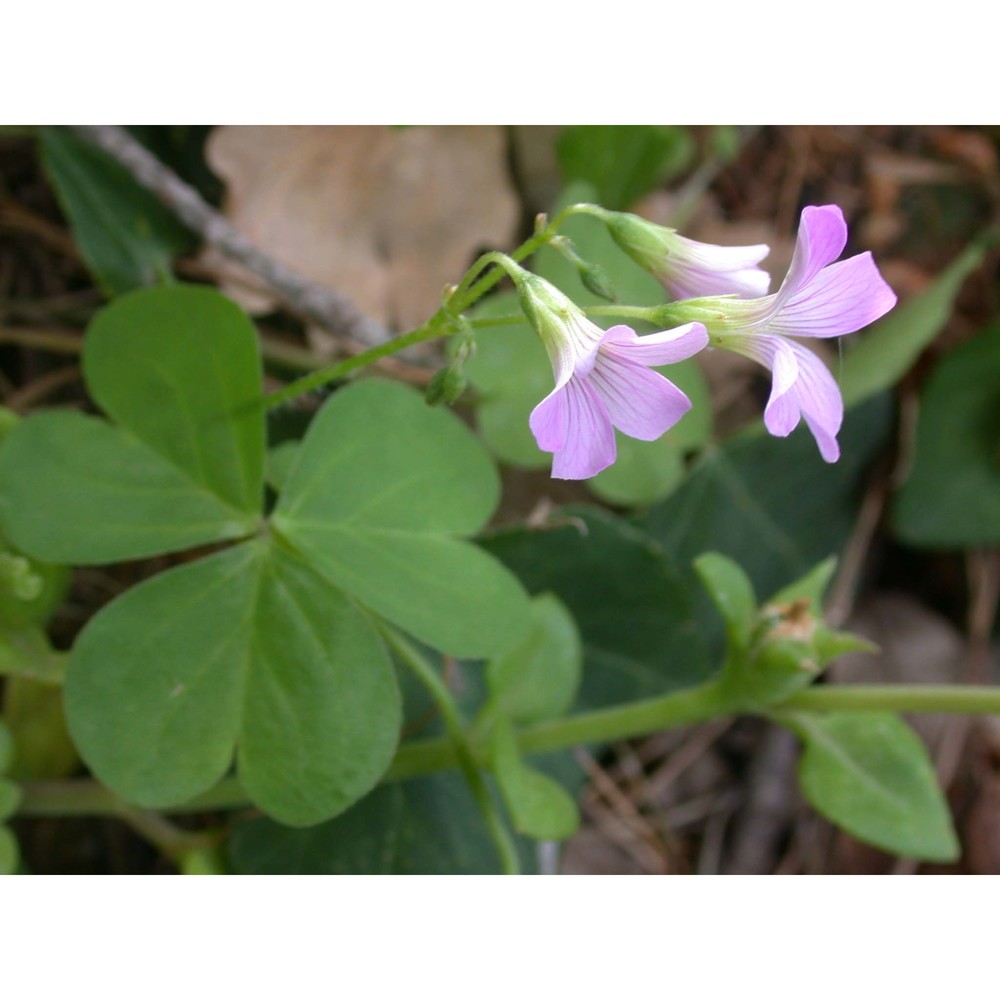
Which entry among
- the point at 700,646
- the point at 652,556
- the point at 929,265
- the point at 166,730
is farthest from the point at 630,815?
the point at 929,265

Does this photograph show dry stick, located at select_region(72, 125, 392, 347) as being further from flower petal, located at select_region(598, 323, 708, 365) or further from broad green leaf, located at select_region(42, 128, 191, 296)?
flower petal, located at select_region(598, 323, 708, 365)

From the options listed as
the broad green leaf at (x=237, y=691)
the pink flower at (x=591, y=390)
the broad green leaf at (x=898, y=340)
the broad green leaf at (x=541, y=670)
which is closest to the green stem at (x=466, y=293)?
the pink flower at (x=591, y=390)

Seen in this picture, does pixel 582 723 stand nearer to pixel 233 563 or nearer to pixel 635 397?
pixel 233 563

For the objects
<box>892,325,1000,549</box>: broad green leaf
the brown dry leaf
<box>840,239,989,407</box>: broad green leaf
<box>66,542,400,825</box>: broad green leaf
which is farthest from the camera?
<box>892,325,1000,549</box>: broad green leaf

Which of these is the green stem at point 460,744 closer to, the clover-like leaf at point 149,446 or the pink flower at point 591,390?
the clover-like leaf at point 149,446

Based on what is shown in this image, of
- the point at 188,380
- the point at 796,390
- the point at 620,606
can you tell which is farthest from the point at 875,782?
the point at 188,380

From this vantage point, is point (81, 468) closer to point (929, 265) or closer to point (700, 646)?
point (700, 646)

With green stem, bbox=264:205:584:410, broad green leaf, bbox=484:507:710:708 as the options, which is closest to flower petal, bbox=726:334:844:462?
green stem, bbox=264:205:584:410
